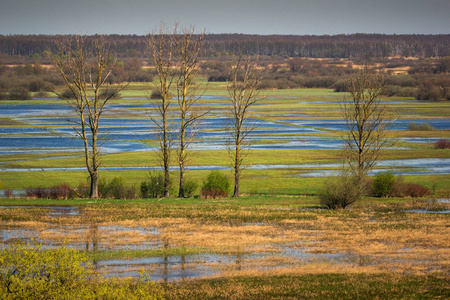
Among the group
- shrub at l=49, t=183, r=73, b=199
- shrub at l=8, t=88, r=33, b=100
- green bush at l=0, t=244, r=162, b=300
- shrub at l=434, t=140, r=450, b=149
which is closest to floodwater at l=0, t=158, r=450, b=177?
shrub at l=434, t=140, r=450, b=149

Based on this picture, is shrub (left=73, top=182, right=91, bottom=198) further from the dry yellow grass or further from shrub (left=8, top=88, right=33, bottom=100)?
shrub (left=8, top=88, right=33, bottom=100)

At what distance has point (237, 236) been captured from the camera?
24047 mm

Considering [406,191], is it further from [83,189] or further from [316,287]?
[316,287]

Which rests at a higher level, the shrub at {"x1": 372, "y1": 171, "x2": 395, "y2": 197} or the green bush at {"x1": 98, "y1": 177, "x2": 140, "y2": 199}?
the shrub at {"x1": 372, "y1": 171, "x2": 395, "y2": 197}

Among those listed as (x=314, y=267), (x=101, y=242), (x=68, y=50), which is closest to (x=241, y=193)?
(x=68, y=50)

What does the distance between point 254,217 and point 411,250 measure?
9.06m

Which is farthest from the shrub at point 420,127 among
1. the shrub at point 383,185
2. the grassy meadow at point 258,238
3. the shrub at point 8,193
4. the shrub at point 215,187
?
the shrub at point 8,193

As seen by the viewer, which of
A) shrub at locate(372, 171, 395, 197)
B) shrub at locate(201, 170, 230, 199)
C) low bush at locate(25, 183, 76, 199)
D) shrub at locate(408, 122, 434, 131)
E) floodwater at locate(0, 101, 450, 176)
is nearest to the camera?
low bush at locate(25, 183, 76, 199)

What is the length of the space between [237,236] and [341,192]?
10.1 metres

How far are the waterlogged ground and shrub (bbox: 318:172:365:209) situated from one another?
0.93m

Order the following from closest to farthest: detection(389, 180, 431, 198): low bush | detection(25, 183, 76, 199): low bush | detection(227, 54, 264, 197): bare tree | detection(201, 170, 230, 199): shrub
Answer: detection(25, 183, 76, 199): low bush, detection(227, 54, 264, 197): bare tree, detection(201, 170, 230, 199): shrub, detection(389, 180, 431, 198): low bush

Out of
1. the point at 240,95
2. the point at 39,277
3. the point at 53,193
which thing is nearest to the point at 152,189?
the point at 53,193

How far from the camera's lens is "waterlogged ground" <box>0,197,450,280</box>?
62.6ft

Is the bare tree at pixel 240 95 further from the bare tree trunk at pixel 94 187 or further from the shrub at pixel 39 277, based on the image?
the shrub at pixel 39 277
